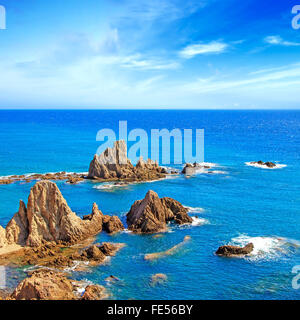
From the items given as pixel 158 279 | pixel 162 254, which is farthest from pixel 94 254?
pixel 158 279

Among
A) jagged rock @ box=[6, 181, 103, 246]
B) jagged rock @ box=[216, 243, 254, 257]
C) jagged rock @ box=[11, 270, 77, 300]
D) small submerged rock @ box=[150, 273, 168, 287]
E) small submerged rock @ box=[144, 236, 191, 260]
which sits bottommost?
small submerged rock @ box=[150, 273, 168, 287]

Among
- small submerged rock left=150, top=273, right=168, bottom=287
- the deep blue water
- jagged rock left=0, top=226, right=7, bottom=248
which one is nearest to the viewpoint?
the deep blue water

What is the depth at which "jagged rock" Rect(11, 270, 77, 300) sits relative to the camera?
31111 millimetres

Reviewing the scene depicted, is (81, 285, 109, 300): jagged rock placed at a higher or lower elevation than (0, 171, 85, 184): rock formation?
lower

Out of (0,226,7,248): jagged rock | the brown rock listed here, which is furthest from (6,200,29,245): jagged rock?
the brown rock

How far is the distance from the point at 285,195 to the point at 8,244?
5381 cm

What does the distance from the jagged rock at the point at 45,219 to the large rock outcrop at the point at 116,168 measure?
1583 inches

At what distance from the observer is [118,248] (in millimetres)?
46656

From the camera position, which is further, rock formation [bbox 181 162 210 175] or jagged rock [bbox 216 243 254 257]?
rock formation [bbox 181 162 210 175]

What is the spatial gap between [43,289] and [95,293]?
5.64 meters

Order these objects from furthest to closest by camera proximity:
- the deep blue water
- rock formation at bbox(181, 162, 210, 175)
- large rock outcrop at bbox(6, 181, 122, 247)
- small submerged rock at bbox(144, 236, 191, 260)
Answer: rock formation at bbox(181, 162, 210, 175) < large rock outcrop at bbox(6, 181, 122, 247) < small submerged rock at bbox(144, 236, 191, 260) < the deep blue water

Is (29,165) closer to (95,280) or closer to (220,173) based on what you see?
(220,173)

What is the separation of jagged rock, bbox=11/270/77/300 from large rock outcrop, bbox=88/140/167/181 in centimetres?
5464

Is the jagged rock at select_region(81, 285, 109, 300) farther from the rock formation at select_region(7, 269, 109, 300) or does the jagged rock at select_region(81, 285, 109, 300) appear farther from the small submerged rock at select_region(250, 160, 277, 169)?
the small submerged rock at select_region(250, 160, 277, 169)
